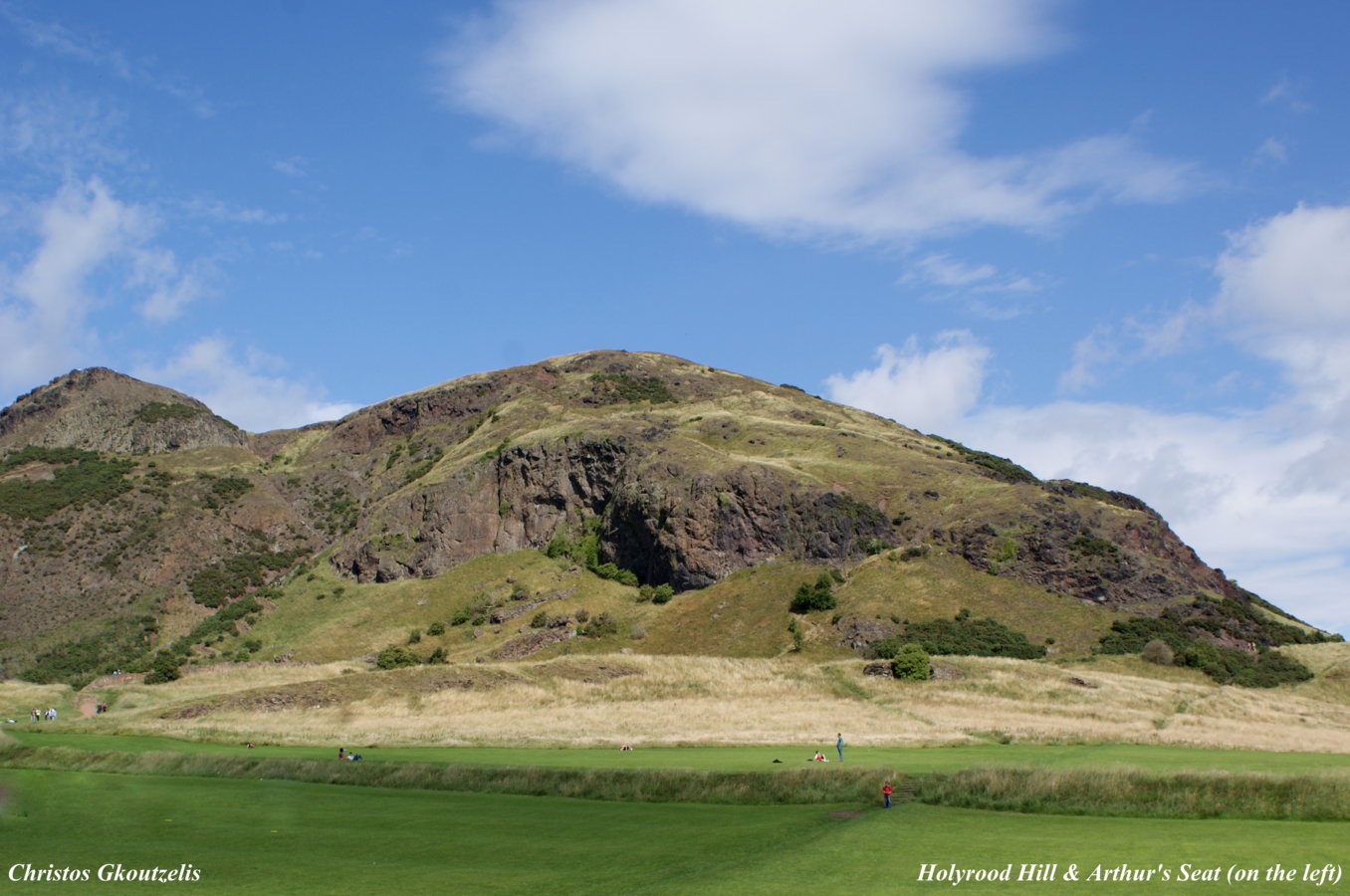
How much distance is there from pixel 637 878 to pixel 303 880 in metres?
6.48

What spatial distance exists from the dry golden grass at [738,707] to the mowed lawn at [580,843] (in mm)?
18810

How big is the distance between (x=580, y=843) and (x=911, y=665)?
1865 inches

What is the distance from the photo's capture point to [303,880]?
17.6 meters

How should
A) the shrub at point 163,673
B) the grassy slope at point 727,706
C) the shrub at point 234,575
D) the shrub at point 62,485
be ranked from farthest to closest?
the shrub at point 62,485
the shrub at point 234,575
the shrub at point 163,673
the grassy slope at point 727,706

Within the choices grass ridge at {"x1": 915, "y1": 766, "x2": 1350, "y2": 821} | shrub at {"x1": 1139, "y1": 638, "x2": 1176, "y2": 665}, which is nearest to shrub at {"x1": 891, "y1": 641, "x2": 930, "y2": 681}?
shrub at {"x1": 1139, "y1": 638, "x2": 1176, "y2": 665}

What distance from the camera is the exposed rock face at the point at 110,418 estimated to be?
526 feet

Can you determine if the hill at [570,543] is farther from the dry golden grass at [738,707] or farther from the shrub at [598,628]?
the dry golden grass at [738,707]

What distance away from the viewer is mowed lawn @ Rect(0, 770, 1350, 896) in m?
17.3

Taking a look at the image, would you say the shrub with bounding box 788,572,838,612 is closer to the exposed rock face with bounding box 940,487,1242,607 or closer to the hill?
the hill

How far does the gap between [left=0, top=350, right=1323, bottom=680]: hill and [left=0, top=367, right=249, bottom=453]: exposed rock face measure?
137cm

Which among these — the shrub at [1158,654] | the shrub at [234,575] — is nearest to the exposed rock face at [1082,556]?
the shrub at [1158,654]

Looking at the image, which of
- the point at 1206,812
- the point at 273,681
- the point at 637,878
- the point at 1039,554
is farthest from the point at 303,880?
the point at 1039,554

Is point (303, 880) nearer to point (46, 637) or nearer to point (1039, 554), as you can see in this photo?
point (1039, 554)

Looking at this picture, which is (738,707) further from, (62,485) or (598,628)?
(62,485)
